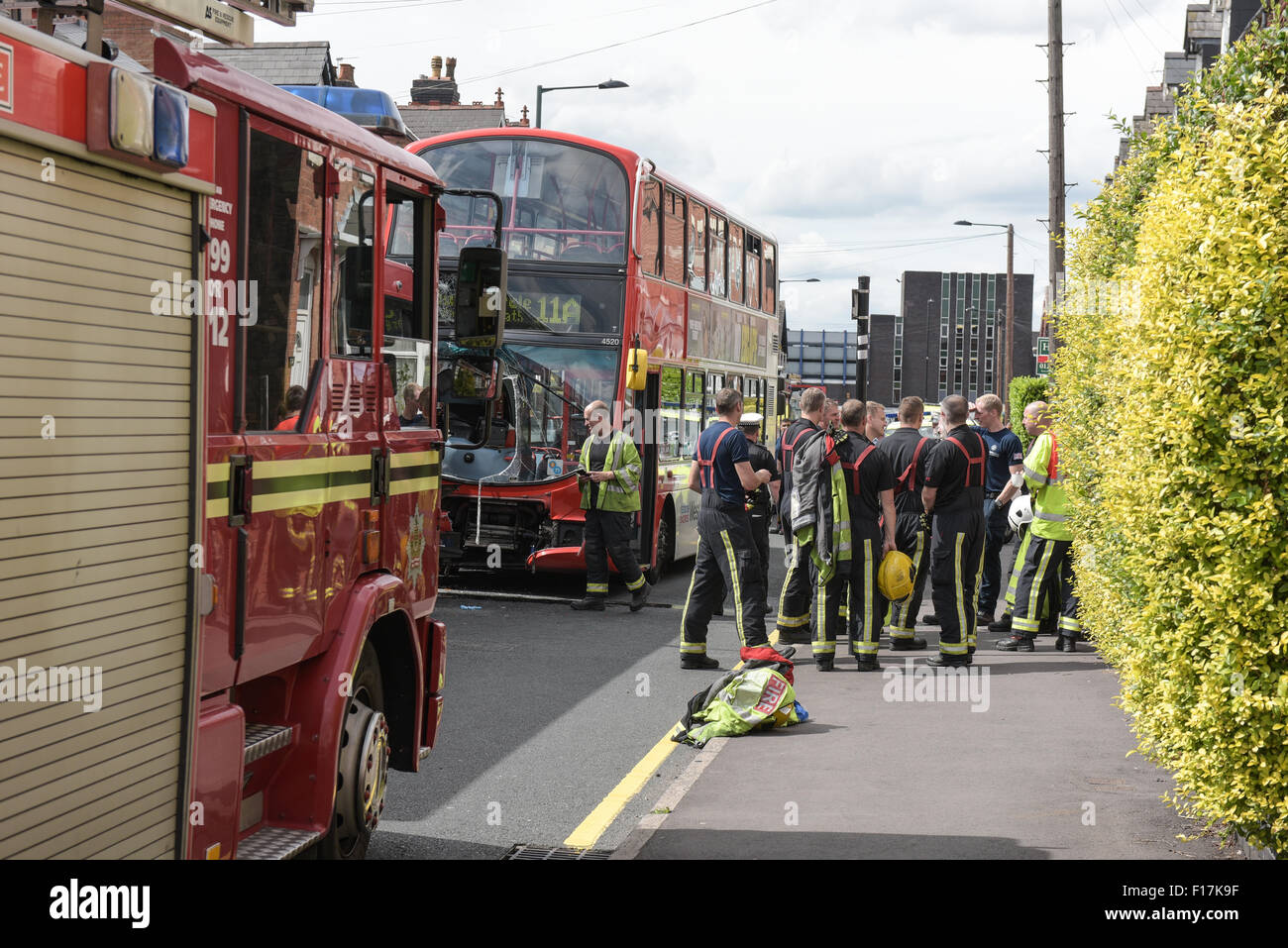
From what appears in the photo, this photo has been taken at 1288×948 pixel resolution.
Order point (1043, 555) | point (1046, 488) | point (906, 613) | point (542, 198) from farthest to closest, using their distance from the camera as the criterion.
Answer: point (542, 198), point (906, 613), point (1043, 555), point (1046, 488)

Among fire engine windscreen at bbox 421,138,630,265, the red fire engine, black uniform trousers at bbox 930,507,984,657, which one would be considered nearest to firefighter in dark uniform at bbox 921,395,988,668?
black uniform trousers at bbox 930,507,984,657

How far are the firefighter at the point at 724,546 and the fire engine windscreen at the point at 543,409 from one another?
3846 millimetres

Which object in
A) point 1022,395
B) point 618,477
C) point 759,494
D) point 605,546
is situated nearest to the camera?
point 759,494

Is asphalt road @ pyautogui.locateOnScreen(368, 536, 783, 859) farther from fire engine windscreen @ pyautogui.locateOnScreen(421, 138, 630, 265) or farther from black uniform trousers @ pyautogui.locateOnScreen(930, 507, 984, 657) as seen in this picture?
fire engine windscreen @ pyautogui.locateOnScreen(421, 138, 630, 265)

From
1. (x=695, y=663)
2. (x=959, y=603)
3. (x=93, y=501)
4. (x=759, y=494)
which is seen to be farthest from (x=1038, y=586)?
(x=93, y=501)

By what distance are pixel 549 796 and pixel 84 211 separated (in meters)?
4.23

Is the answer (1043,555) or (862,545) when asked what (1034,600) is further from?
(862,545)

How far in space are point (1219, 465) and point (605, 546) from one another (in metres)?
9.09

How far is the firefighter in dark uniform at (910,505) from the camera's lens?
11.6 meters

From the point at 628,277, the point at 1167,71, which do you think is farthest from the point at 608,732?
the point at 1167,71

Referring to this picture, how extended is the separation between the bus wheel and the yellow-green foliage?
10611mm

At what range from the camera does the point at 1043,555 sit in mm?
11664

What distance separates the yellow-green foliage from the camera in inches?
190

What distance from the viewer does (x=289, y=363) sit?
4.63 m
